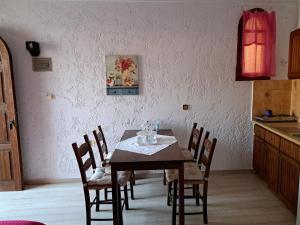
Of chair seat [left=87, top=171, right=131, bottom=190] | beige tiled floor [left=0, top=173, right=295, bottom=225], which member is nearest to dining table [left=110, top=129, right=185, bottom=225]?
chair seat [left=87, top=171, right=131, bottom=190]

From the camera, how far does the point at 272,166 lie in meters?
2.89

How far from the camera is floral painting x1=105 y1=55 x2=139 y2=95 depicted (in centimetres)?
328

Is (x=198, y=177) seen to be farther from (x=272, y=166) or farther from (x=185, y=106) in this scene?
(x=185, y=106)

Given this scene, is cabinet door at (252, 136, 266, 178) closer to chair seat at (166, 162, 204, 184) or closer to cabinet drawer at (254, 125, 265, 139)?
cabinet drawer at (254, 125, 265, 139)

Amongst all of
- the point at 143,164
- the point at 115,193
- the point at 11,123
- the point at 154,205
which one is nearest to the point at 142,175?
the point at 154,205

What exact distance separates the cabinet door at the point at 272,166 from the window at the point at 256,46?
3.41 ft

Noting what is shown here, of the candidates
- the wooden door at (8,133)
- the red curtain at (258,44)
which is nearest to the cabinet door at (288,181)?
the red curtain at (258,44)

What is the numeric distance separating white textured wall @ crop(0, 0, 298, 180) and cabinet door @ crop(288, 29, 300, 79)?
0.52 metres

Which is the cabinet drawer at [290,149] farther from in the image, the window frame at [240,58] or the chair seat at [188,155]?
the window frame at [240,58]

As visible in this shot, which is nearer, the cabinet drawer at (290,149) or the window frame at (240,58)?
the cabinet drawer at (290,149)

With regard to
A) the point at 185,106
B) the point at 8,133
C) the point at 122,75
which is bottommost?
the point at 8,133

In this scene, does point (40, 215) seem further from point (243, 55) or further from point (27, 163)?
point (243, 55)

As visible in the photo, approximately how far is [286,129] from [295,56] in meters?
0.86

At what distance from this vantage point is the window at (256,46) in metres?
3.28
